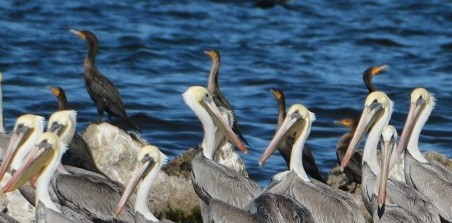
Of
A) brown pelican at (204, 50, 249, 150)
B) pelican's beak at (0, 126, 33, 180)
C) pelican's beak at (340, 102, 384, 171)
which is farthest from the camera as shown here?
brown pelican at (204, 50, 249, 150)

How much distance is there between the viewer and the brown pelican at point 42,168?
884cm

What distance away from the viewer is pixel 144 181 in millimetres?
9242

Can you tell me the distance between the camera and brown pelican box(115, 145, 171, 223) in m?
9.02

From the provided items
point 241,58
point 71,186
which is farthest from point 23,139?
point 241,58

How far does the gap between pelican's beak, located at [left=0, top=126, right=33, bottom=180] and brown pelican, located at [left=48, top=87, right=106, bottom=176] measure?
0.35m

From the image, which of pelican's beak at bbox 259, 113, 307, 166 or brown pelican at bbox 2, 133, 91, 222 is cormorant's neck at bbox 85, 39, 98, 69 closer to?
pelican's beak at bbox 259, 113, 307, 166

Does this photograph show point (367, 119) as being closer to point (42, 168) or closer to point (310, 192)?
point (310, 192)

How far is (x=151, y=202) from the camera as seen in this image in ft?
34.3

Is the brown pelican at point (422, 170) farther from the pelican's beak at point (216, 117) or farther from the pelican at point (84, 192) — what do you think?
the pelican at point (84, 192)

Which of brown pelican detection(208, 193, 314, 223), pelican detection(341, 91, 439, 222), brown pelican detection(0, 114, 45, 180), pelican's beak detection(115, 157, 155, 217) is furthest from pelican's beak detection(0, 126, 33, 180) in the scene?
pelican detection(341, 91, 439, 222)

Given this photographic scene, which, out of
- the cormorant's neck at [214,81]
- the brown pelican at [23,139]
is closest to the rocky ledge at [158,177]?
the brown pelican at [23,139]

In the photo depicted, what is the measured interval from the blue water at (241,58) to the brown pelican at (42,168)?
16.6 feet

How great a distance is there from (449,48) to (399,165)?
14268 mm

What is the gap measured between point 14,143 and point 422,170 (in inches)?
124
